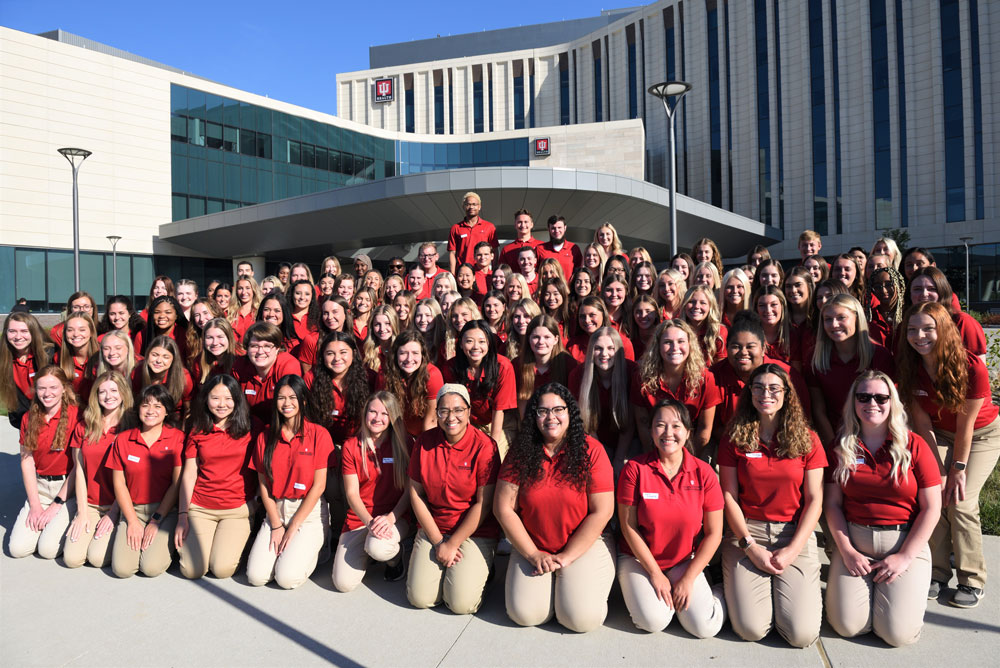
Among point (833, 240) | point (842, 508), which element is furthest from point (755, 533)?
point (833, 240)

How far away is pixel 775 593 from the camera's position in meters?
3.53

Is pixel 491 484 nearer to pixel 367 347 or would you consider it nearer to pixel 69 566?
pixel 367 347

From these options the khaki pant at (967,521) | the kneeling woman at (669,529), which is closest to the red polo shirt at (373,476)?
the kneeling woman at (669,529)

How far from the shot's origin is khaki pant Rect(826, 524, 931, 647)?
11.0 feet

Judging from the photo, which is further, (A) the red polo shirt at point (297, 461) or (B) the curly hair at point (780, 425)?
(A) the red polo shirt at point (297, 461)

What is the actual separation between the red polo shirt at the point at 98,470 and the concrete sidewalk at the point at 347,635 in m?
0.75

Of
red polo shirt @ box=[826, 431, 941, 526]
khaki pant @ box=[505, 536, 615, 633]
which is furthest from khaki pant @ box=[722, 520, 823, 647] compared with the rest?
khaki pant @ box=[505, 536, 615, 633]

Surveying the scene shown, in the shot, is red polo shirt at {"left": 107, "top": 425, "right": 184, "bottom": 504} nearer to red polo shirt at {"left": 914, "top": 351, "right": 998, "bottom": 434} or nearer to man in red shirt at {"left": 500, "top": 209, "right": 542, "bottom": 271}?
man in red shirt at {"left": 500, "top": 209, "right": 542, "bottom": 271}

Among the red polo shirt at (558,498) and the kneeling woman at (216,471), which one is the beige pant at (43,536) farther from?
the red polo shirt at (558,498)

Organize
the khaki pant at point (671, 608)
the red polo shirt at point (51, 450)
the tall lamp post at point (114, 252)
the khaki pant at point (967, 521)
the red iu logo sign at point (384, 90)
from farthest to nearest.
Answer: the red iu logo sign at point (384, 90), the tall lamp post at point (114, 252), the red polo shirt at point (51, 450), the khaki pant at point (967, 521), the khaki pant at point (671, 608)

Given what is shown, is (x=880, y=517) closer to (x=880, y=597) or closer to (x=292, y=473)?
(x=880, y=597)

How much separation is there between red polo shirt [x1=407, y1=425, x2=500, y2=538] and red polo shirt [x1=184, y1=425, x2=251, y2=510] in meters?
1.47

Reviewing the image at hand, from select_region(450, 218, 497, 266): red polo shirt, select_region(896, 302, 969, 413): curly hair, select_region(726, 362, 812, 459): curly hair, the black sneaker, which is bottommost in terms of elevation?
the black sneaker

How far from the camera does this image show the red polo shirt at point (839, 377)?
4.28m
